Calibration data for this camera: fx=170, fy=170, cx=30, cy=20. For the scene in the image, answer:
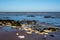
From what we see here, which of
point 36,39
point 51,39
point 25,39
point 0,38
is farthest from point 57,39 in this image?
point 0,38

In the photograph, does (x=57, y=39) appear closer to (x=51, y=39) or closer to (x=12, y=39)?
(x=51, y=39)

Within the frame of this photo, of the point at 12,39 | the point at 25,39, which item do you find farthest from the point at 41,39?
the point at 12,39

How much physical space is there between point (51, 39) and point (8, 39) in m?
4.46

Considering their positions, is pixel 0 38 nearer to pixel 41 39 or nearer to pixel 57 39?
pixel 41 39

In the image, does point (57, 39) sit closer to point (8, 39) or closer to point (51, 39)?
point (51, 39)

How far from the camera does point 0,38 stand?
57.5 ft

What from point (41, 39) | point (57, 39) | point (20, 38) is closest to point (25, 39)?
point (20, 38)

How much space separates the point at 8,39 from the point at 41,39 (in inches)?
134

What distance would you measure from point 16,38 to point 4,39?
4.12ft

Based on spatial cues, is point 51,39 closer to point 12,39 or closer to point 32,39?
point 32,39

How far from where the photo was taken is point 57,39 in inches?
711

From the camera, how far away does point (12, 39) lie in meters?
17.3

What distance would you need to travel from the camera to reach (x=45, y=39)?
697 inches

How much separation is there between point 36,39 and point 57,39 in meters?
2.27
